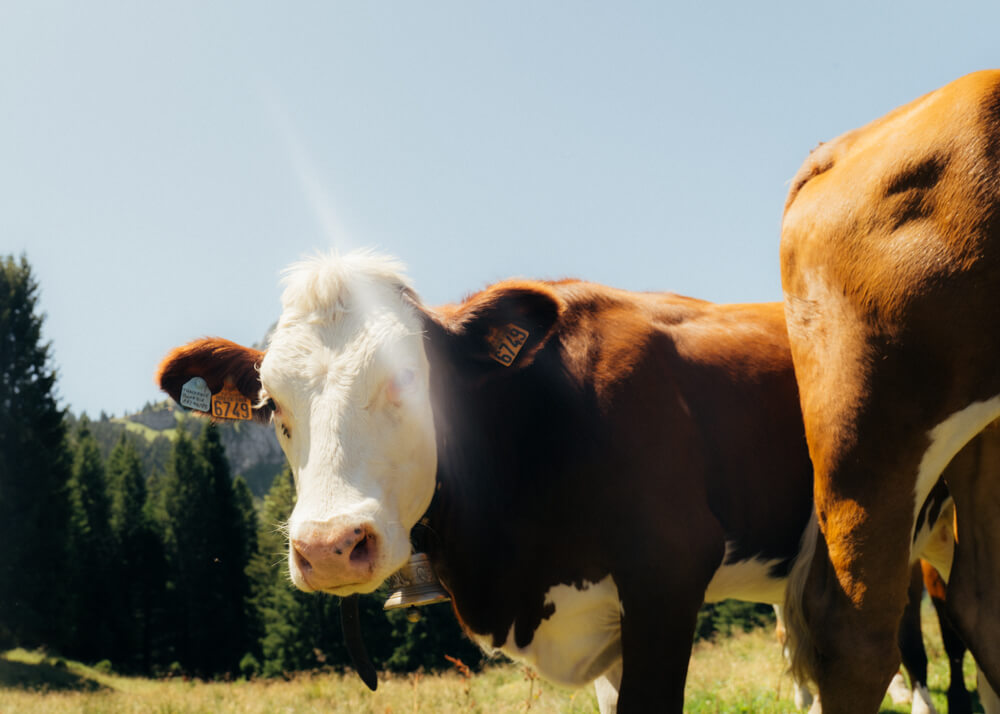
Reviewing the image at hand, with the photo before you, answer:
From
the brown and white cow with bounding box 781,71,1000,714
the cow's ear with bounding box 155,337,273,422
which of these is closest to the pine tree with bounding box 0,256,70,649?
the cow's ear with bounding box 155,337,273,422

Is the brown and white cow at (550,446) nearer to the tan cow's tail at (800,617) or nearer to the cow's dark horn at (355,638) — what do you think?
the tan cow's tail at (800,617)

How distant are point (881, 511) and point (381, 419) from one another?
175 centimetres

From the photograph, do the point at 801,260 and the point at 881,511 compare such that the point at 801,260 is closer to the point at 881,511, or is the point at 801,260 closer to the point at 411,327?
the point at 881,511

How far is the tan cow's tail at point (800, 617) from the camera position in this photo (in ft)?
8.91

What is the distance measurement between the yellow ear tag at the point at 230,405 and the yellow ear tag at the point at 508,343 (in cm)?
132

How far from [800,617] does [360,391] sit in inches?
79.8

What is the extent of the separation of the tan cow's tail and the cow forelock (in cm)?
154

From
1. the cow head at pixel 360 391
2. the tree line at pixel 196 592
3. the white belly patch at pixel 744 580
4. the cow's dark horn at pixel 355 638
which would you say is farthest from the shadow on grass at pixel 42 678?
the white belly patch at pixel 744 580

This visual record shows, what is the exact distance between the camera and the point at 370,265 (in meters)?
3.34

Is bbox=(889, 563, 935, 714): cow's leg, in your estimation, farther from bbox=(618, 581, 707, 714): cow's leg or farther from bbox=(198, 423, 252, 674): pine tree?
bbox=(198, 423, 252, 674): pine tree

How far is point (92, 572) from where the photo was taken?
4047cm

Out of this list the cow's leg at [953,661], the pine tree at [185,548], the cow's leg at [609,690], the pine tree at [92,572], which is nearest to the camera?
the cow's leg at [609,690]

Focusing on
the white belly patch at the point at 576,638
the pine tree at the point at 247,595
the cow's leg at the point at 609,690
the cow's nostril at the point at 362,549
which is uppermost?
the cow's nostril at the point at 362,549

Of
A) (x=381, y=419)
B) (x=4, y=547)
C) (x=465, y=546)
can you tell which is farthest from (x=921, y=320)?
(x=4, y=547)
